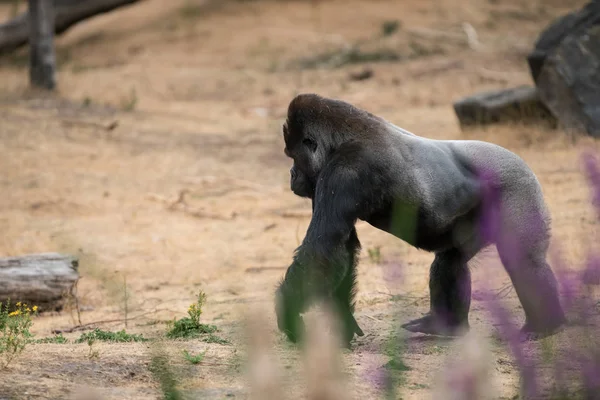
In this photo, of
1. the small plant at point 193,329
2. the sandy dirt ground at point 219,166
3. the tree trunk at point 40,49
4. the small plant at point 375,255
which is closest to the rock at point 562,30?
the sandy dirt ground at point 219,166

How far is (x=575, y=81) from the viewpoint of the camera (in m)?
9.42

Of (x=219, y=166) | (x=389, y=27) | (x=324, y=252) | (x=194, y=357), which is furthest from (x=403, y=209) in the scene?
(x=389, y=27)

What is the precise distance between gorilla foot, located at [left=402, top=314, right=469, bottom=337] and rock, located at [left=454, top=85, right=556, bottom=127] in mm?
5754

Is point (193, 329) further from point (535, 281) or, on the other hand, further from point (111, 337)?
point (535, 281)

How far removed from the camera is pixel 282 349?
4270 millimetres

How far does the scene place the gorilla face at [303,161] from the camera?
4367mm

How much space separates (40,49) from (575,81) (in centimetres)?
794

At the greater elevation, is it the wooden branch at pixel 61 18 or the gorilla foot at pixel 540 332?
the wooden branch at pixel 61 18

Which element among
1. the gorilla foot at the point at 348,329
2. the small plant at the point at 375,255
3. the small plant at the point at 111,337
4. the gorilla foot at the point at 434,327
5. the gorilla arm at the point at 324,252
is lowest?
the small plant at the point at 375,255

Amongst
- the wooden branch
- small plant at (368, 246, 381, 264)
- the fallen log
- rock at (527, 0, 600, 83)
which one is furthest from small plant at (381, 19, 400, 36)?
the fallen log

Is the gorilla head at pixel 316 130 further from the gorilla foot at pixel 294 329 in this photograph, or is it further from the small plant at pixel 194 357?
the small plant at pixel 194 357

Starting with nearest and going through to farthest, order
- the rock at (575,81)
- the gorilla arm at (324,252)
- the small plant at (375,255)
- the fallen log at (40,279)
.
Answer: the gorilla arm at (324,252), the fallen log at (40,279), the small plant at (375,255), the rock at (575,81)

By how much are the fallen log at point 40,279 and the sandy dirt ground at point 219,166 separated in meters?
0.15

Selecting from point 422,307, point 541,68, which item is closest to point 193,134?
point 541,68
